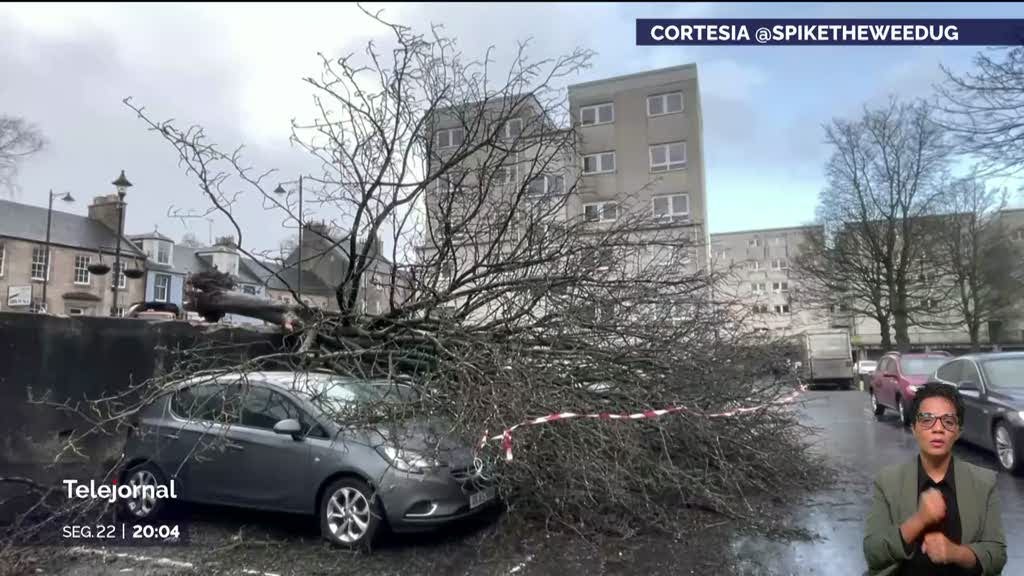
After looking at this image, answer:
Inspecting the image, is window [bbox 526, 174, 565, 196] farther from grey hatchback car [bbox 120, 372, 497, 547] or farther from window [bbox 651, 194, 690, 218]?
Answer: window [bbox 651, 194, 690, 218]

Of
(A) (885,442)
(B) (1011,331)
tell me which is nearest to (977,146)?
(A) (885,442)

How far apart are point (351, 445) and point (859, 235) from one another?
28.5 meters

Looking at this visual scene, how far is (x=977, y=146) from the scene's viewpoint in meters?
11.8

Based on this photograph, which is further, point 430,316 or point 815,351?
point 815,351

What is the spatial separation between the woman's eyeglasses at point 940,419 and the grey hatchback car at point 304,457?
368cm

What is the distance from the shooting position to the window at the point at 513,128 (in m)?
7.57

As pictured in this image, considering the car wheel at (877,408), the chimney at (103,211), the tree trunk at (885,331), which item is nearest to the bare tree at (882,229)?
the tree trunk at (885,331)

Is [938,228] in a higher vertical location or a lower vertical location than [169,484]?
higher

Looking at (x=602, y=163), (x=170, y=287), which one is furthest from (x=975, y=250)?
(x=170, y=287)

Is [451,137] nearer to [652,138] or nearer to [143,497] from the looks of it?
[143,497]

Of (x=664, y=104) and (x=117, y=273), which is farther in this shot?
(x=664, y=104)

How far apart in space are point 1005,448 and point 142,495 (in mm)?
9438

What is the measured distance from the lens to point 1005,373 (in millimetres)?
7941

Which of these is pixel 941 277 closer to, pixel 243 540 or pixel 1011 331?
pixel 1011 331
